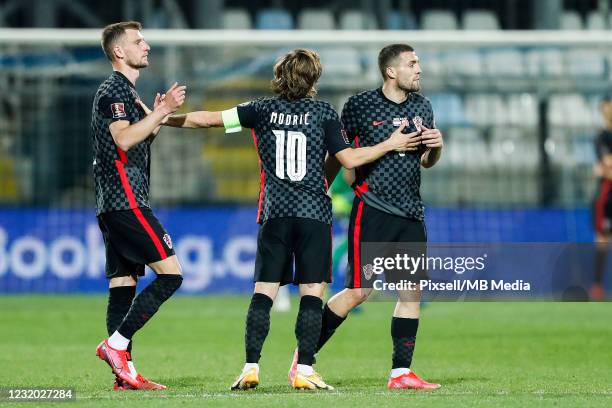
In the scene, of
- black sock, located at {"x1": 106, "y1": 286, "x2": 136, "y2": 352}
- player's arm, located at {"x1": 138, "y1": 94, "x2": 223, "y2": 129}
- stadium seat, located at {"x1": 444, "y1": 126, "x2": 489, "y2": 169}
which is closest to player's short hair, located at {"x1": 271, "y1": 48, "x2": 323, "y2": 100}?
player's arm, located at {"x1": 138, "y1": 94, "x2": 223, "y2": 129}

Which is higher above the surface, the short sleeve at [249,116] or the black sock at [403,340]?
the short sleeve at [249,116]

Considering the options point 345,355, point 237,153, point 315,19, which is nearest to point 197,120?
point 345,355

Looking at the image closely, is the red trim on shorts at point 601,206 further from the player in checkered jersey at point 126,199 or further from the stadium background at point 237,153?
the player in checkered jersey at point 126,199

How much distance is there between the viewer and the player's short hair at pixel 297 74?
7.19 metres

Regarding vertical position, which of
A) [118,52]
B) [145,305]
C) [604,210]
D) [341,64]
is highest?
[341,64]

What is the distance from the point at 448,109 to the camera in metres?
18.6

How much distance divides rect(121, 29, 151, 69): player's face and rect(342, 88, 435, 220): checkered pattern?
1231 mm

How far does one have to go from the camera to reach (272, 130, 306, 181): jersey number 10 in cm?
721

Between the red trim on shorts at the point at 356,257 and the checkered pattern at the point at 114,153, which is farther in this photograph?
the red trim on shorts at the point at 356,257

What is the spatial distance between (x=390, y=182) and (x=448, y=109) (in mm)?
11228

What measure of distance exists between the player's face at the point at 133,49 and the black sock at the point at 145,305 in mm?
1240

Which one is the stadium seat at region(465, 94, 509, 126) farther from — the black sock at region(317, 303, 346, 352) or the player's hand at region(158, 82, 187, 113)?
the player's hand at region(158, 82, 187, 113)

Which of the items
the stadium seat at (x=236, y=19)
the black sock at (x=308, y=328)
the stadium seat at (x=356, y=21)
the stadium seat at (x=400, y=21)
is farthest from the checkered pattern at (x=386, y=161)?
the stadium seat at (x=236, y=19)

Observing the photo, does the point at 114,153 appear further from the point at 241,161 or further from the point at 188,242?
the point at 241,161
